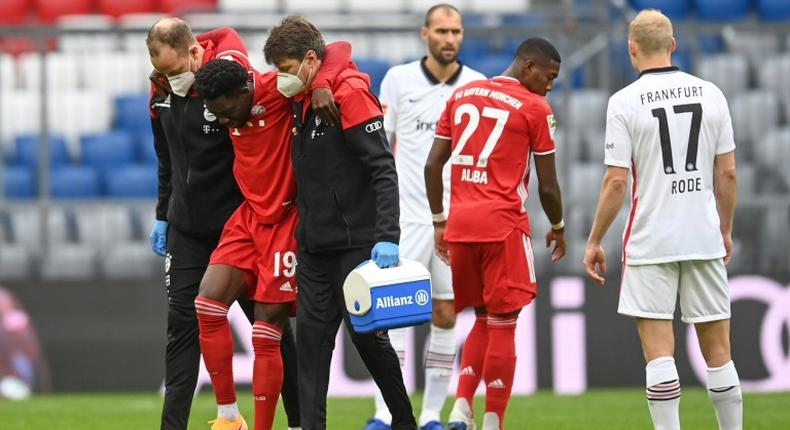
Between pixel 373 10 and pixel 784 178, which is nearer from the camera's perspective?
pixel 784 178

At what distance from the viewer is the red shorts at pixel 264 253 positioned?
7043mm

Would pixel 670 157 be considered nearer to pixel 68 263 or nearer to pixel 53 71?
pixel 68 263

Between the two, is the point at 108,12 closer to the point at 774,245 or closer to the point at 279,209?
the point at 774,245

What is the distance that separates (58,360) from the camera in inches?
488

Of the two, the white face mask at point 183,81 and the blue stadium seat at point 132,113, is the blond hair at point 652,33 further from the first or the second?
the blue stadium seat at point 132,113

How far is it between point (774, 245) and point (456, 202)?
5.46 metres

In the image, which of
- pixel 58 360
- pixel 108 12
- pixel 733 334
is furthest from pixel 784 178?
pixel 108 12

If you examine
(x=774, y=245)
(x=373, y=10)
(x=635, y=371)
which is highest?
(x=373, y=10)

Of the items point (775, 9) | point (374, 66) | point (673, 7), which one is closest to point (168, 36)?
point (374, 66)

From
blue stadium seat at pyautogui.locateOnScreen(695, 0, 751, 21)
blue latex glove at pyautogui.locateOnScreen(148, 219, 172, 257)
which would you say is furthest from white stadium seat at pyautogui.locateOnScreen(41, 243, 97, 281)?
blue stadium seat at pyautogui.locateOnScreen(695, 0, 751, 21)

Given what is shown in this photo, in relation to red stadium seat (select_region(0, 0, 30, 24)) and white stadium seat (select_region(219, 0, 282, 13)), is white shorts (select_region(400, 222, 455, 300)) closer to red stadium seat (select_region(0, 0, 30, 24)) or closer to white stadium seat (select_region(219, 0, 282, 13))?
white stadium seat (select_region(219, 0, 282, 13))

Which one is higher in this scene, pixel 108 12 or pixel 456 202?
pixel 108 12

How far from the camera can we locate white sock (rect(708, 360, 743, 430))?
685cm

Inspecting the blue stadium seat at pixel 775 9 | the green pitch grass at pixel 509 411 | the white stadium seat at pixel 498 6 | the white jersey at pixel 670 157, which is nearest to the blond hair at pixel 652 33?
the white jersey at pixel 670 157
